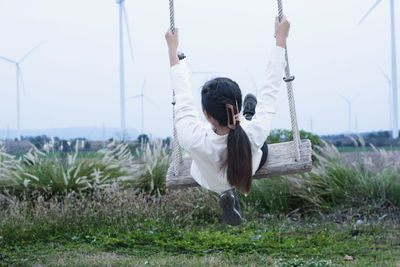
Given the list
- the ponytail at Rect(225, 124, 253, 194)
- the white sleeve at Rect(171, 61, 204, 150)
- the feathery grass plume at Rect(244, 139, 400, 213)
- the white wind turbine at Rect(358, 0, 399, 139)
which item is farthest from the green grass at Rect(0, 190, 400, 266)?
the white wind turbine at Rect(358, 0, 399, 139)

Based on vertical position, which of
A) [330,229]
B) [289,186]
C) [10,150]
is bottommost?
[330,229]

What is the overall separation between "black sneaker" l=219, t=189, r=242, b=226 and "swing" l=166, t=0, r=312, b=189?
217mm

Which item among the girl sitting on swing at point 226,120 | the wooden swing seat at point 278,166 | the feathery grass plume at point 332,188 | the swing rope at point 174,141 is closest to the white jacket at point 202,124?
the girl sitting on swing at point 226,120

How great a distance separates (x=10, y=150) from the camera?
7977 mm

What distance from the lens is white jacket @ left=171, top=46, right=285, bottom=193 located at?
2.75m

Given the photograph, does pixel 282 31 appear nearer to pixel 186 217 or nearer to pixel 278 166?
pixel 278 166

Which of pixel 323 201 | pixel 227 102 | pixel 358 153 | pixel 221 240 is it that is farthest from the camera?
pixel 358 153

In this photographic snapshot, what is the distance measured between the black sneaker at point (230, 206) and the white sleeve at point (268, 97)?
57 centimetres

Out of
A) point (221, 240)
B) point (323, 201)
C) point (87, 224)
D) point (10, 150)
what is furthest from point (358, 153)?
point (10, 150)

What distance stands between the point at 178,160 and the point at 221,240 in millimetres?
2129

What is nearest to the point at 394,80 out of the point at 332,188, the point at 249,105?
the point at 332,188

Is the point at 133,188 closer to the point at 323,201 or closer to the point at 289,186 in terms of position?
the point at 289,186

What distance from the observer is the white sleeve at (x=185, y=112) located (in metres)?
2.74

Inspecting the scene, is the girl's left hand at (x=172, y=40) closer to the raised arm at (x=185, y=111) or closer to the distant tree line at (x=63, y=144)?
the raised arm at (x=185, y=111)
